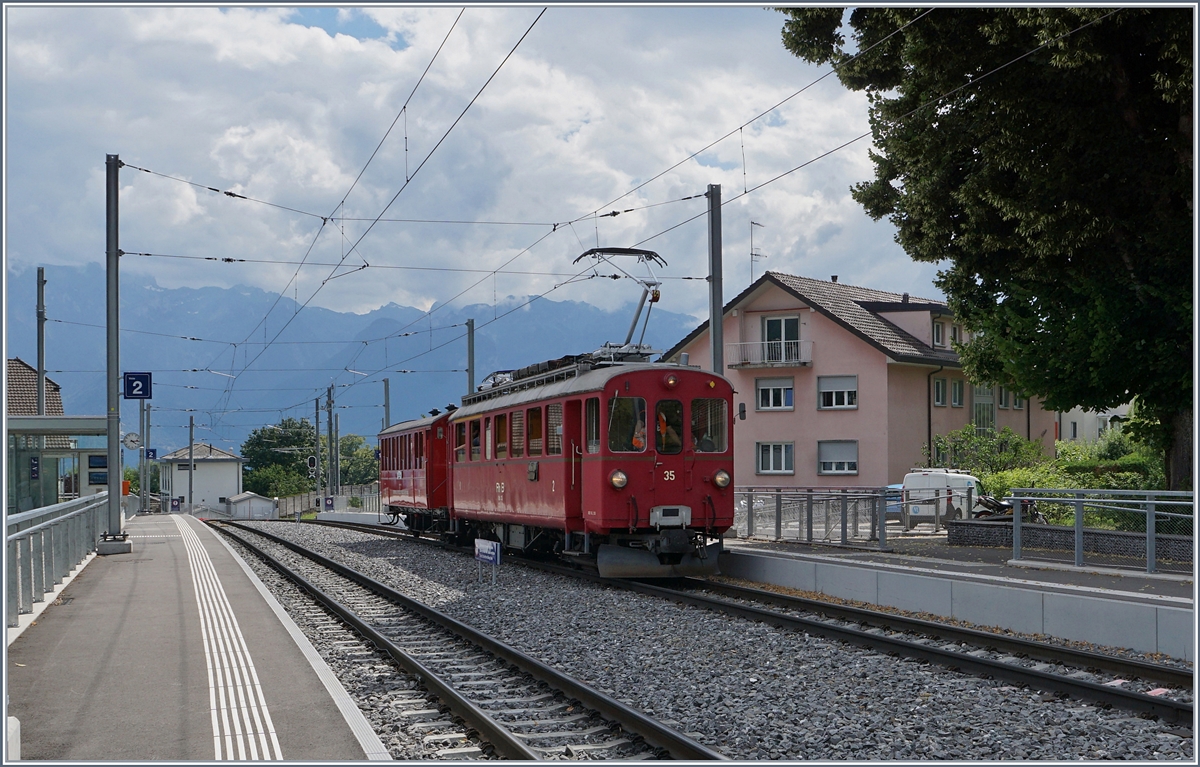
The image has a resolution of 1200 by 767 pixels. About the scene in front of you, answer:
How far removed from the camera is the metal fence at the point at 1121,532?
14.2m

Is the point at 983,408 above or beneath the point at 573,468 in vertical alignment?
above

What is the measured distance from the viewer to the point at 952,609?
12.1 metres

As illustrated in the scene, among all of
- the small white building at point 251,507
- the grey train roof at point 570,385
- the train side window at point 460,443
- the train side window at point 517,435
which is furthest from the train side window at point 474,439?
the small white building at point 251,507

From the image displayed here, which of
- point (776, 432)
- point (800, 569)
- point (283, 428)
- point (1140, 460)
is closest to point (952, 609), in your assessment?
point (800, 569)

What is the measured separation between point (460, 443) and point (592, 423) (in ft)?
23.7

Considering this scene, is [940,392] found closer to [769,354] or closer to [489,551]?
[769,354]

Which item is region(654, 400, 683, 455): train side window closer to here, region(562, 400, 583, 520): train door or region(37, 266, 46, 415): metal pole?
region(562, 400, 583, 520): train door

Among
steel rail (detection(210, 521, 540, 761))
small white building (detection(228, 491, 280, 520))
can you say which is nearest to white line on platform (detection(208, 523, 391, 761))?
steel rail (detection(210, 521, 540, 761))

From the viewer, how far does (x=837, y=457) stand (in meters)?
41.3

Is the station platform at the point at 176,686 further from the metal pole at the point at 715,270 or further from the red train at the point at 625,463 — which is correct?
the metal pole at the point at 715,270

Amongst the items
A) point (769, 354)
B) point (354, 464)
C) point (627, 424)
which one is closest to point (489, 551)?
point (627, 424)

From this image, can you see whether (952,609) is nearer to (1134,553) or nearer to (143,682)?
(1134,553)

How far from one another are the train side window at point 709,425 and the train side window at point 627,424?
2.88 ft

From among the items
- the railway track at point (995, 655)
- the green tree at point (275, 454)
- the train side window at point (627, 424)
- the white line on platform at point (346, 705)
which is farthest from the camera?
the green tree at point (275, 454)
